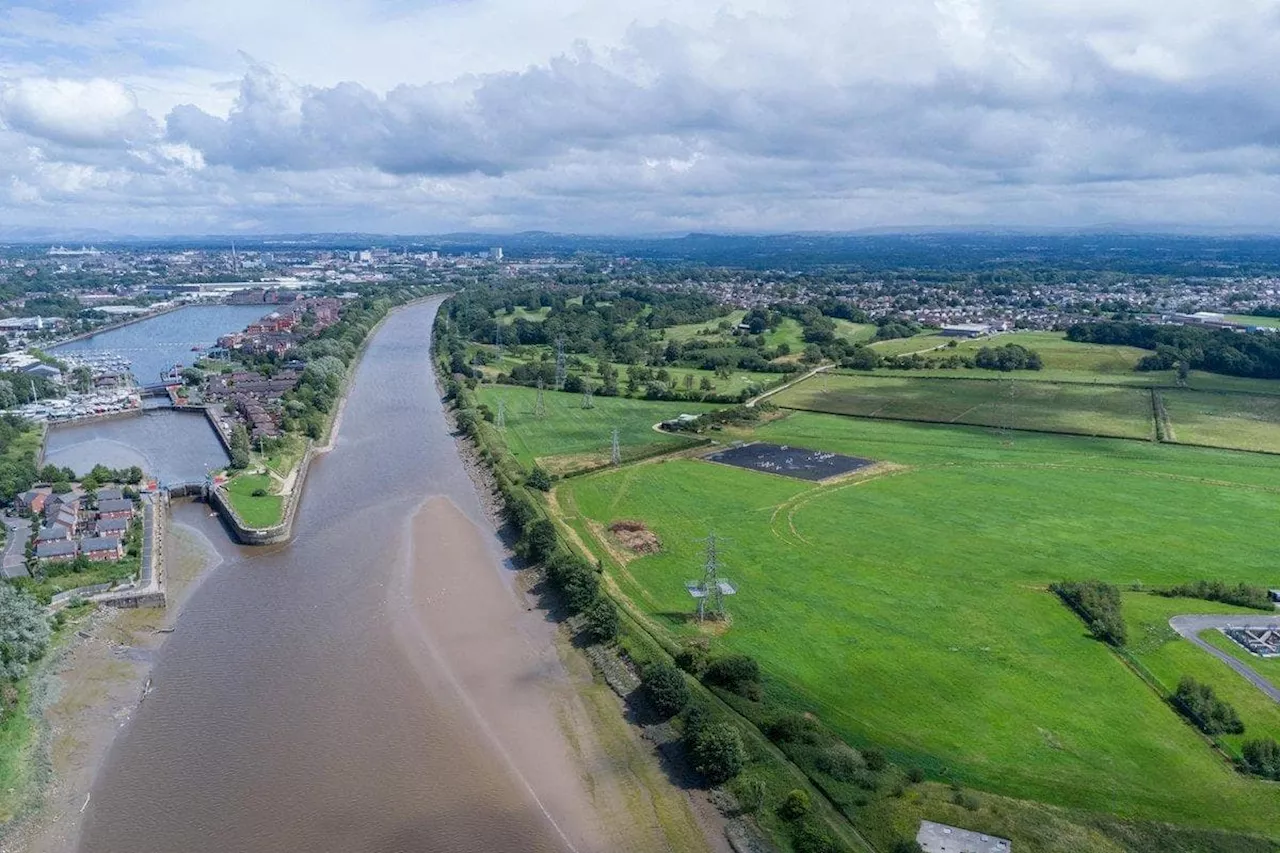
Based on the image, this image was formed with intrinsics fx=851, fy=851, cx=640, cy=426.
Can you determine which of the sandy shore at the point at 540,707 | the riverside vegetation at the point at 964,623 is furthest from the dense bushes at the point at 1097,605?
the sandy shore at the point at 540,707

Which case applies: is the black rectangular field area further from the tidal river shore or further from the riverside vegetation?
the tidal river shore

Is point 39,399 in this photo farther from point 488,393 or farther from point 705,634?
point 705,634

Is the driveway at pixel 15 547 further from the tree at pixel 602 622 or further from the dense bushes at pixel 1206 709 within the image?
the dense bushes at pixel 1206 709

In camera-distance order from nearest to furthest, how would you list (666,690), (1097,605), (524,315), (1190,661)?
(666,690), (1190,661), (1097,605), (524,315)

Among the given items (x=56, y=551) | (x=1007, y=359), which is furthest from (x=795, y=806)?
(x=1007, y=359)

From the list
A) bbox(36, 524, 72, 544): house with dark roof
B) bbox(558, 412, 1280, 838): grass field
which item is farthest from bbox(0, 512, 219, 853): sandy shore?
bbox(558, 412, 1280, 838): grass field

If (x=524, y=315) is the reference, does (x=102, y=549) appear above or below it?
below

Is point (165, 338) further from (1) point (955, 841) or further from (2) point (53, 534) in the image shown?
(1) point (955, 841)
